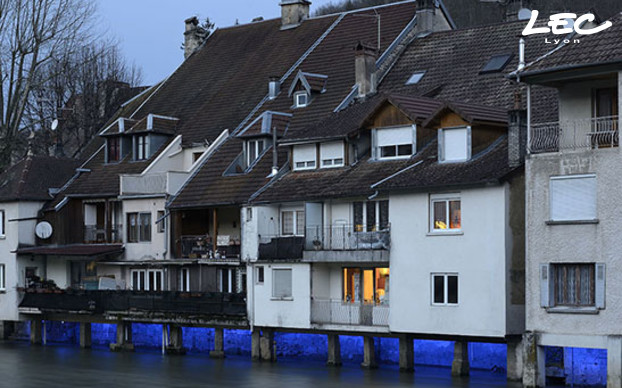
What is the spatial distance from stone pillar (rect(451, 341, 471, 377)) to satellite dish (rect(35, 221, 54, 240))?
28.0 m

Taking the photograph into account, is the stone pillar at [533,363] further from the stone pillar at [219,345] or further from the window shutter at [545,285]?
the stone pillar at [219,345]

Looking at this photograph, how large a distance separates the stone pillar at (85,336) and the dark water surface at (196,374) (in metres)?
5.67

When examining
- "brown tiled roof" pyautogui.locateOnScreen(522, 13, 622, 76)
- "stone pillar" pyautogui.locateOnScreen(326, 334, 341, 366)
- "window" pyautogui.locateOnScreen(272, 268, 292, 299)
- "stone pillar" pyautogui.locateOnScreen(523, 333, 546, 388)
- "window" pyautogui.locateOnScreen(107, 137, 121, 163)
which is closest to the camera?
"brown tiled roof" pyautogui.locateOnScreen(522, 13, 622, 76)

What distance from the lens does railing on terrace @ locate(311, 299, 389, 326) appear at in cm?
5041

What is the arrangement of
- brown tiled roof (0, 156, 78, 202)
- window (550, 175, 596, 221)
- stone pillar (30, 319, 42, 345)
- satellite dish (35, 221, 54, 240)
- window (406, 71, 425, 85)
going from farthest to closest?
brown tiled roof (0, 156, 78, 202)
stone pillar (30, 319, 42, 345)
satellite dish (35, 221, 54, 240)
window (406, 71, 425, 85)
window (550, 175, 596, 221)

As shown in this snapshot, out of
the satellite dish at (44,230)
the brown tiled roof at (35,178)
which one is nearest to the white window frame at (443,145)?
the satellite dish at (44,230)

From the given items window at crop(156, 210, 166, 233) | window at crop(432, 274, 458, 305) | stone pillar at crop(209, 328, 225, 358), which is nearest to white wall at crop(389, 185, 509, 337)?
window at crop(432, 274, 458, 305)

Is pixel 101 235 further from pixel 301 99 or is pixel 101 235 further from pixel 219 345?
pixel 301 99

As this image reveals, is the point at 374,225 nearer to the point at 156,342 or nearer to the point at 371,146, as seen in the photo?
the point at 371,146

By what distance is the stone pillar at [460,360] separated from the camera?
1913 inches

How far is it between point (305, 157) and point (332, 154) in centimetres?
168

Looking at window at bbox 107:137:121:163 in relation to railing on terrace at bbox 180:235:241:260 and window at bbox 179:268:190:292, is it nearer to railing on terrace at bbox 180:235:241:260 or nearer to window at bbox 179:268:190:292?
railing on terrace at bbox 180:235:241:260

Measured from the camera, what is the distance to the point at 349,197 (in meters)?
52.2

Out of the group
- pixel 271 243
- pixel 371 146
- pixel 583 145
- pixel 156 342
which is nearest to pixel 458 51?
pixel 371 146
